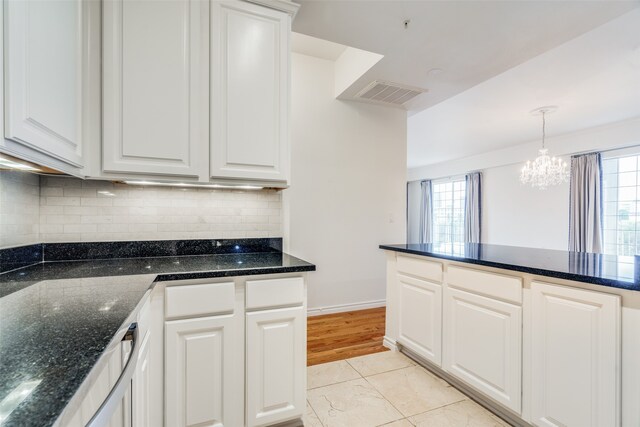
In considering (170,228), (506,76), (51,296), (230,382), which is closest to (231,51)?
(170,228)

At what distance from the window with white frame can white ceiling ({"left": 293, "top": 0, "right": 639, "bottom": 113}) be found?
3620 mm

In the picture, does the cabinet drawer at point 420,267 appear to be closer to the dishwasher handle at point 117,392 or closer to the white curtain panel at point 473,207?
the dishwasher handle at point 117,392

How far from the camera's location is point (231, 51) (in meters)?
1.62

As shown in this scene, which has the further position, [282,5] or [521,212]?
[521,212]

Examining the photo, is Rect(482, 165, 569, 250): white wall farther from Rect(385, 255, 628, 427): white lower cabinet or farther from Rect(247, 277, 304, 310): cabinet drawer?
Rect(247, 277, 304, 310): cabinet drawer

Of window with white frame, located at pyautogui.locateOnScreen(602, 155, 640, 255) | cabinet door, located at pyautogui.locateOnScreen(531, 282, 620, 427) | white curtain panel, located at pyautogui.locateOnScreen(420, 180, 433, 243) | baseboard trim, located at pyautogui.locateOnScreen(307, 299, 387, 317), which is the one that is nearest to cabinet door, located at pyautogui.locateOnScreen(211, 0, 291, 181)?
cabinet door, located at pyautogui.locateOnScreen(531, 282, 620, 427)

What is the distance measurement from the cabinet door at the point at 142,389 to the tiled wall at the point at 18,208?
83cm

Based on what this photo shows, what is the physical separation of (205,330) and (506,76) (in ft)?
11.7

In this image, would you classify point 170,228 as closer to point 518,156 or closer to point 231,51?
point 231,51

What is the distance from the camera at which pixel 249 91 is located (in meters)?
1.66

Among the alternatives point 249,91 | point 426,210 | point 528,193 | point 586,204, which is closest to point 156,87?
point 249,91

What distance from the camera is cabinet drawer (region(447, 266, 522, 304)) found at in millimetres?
1551

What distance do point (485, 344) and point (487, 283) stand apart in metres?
0.36

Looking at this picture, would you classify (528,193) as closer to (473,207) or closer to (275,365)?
(473,207)
